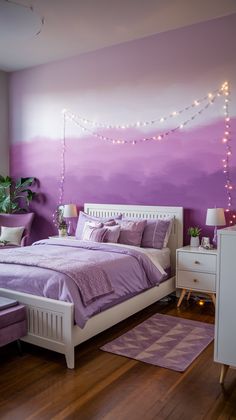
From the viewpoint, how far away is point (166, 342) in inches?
127

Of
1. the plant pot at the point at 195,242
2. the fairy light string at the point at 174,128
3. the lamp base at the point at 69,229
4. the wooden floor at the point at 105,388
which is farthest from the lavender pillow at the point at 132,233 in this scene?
the wooden floor at the point at 105,388

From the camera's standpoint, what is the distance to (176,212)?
4.60 metres

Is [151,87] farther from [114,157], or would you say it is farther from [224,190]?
[224,190]

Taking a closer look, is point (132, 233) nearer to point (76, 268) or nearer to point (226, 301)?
point (76, 268)

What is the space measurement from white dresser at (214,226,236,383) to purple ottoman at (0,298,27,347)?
1.49m

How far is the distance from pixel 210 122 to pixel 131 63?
1.39 metres

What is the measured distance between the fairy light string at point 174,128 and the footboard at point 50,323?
234cm

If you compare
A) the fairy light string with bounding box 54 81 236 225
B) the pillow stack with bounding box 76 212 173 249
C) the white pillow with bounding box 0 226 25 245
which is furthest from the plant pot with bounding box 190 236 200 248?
the white pillow with bounding box 0 226 25 245

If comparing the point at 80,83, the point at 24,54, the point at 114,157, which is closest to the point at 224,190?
the point at 114,157

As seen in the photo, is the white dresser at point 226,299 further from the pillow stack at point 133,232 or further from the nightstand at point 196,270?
the pillow stack at point 133,232

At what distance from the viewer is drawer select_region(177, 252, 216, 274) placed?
13.2 feet

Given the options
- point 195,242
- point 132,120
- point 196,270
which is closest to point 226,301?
point 196,270

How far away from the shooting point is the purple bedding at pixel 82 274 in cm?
295

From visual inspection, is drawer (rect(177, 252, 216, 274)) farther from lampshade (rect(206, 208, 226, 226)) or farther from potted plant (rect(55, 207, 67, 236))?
potted plant (rect(55, 207, 67, 236))
